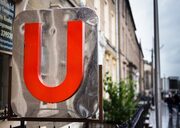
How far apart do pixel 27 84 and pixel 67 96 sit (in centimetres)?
45

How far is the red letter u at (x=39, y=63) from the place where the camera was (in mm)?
3393

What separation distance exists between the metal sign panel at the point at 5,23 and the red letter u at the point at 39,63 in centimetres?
88

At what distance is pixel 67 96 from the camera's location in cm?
342

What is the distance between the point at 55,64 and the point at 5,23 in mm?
1299

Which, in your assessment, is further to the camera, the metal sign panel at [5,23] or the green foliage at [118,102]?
the green foliage at [118,102]

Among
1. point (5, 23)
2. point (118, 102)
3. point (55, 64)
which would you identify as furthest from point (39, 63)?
point (118, 102)

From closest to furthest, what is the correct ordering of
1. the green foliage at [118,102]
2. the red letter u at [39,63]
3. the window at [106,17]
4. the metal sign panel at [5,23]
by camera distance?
the red letter u at [39,63], the metal sign panel at [5,23], the green foliage at [118,102], the window at [106,17]

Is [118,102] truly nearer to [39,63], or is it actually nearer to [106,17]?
[106,17]

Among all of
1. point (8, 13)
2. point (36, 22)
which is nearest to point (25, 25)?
point (36, 22)

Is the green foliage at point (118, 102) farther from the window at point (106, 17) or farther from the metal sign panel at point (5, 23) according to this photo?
the metal sign panel at point (5, 23)

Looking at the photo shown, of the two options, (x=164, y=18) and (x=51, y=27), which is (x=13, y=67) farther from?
(x=164, y=18)

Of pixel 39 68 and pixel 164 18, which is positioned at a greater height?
pixel 164 18

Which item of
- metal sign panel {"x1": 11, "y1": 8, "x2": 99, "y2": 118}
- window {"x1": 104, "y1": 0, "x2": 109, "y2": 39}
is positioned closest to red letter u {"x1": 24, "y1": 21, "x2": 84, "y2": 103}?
metal sign panel {"x1": 11, "y1": 8, "x2": 99, "y2": 118}

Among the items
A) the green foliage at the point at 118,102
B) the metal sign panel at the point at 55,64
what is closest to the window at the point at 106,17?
the green foliage at the point at 118,102
